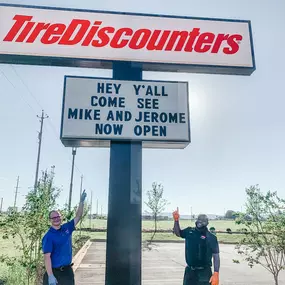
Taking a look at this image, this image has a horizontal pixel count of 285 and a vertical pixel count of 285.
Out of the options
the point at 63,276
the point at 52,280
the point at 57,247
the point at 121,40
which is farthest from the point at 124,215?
the point at 121,40

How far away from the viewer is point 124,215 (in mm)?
4828

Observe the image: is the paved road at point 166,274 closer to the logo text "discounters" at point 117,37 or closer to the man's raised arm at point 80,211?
the man's raised arm at point 80,211

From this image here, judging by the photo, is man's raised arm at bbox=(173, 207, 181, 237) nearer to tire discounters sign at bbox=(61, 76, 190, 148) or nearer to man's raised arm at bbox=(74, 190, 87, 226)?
tire discounters sign at bbox=(61, 76, 190, 148)

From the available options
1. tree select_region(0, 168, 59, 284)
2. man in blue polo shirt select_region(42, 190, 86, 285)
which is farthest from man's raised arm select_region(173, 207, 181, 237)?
tree select_region(0, 168, 59, 284)

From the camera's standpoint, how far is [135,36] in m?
5.65

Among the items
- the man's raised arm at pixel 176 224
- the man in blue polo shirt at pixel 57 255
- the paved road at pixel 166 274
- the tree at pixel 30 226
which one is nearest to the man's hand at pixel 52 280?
the man in blue polo shirt at pixel 57 255

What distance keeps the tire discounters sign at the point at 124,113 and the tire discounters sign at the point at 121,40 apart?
63 cm

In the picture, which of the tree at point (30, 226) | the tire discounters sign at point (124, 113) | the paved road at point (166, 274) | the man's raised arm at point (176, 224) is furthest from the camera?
the paved road at point (166, 274)

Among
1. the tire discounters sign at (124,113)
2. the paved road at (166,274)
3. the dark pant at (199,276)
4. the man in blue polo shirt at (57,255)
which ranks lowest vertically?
the paved road at (166,274)

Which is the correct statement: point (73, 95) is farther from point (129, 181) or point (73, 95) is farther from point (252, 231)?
point (252, 231)

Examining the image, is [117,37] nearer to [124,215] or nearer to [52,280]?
[124,215]

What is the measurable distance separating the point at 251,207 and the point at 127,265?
15.0ft

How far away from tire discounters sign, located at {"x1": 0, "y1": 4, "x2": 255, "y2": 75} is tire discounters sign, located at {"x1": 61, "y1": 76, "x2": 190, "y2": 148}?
2.08 feet

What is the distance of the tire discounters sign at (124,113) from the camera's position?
4941mm
